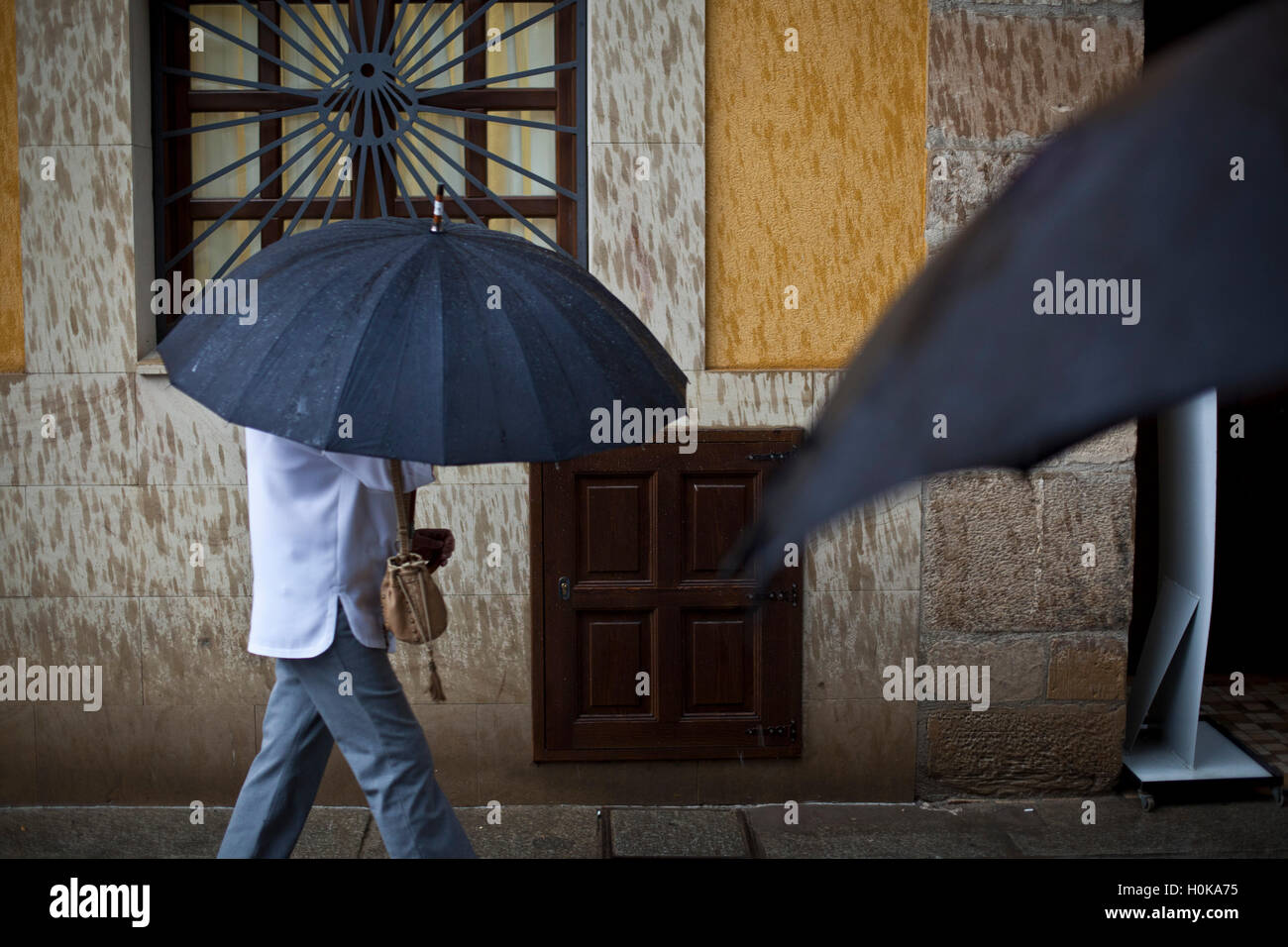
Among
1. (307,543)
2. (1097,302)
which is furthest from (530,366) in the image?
(1097,302)

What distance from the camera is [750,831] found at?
5.08 m

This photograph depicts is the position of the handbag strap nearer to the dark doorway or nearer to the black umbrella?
the black umbrella

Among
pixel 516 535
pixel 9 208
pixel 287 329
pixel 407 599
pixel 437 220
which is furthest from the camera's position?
pixel 516 535

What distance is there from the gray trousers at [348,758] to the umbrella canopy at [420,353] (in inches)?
30.6

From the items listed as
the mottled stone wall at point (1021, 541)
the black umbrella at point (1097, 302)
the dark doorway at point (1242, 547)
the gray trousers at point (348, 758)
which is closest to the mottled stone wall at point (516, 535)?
the mottled stone wall at point (1021, 541)

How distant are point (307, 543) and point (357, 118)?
2467 mm

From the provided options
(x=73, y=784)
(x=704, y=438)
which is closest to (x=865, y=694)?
(x=704, y=438)

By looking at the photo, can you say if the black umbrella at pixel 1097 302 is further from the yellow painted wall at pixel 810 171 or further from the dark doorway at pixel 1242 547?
the dark doorway at pixel 1242 547

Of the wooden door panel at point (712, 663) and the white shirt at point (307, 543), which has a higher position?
the white shirt at point (307, 543)

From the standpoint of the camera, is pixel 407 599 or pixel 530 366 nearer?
pixel 530 366

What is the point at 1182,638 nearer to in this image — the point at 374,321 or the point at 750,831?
the point at 750,831

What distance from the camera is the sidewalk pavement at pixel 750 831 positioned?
4.91 m
